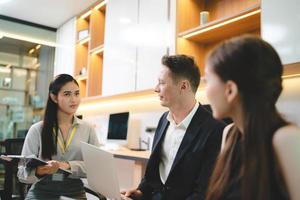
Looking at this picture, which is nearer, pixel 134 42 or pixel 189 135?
pixel 189 135

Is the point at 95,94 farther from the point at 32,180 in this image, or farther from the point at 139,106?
the point at 32,180

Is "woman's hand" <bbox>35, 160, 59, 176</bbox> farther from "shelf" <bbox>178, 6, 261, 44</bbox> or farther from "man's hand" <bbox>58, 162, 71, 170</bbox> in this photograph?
"shelf" <bbox>178, 6, 261, 44</bbox>

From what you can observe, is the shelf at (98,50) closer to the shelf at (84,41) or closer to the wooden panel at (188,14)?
the shelf at (84,41)

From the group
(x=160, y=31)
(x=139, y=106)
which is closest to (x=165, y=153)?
(x=160, y=31)

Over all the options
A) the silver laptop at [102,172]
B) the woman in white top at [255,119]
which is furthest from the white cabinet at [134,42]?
the woman in white top at [255,119]

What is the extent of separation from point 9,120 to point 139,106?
2124 mm

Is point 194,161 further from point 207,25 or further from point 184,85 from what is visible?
point 207,25

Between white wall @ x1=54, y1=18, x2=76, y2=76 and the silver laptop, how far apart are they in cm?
323

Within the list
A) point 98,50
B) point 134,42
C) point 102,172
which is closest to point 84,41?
point 98,50

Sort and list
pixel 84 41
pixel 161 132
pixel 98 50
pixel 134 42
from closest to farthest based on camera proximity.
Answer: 1. pixel 161 132
2. pixel 134 42
3. pixel 98 50
4. pixel 84 41

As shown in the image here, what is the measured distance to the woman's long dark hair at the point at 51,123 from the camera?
1742 mm

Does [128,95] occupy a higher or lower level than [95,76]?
lower

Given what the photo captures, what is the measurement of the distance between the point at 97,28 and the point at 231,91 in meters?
3.47

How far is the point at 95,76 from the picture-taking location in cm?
406
